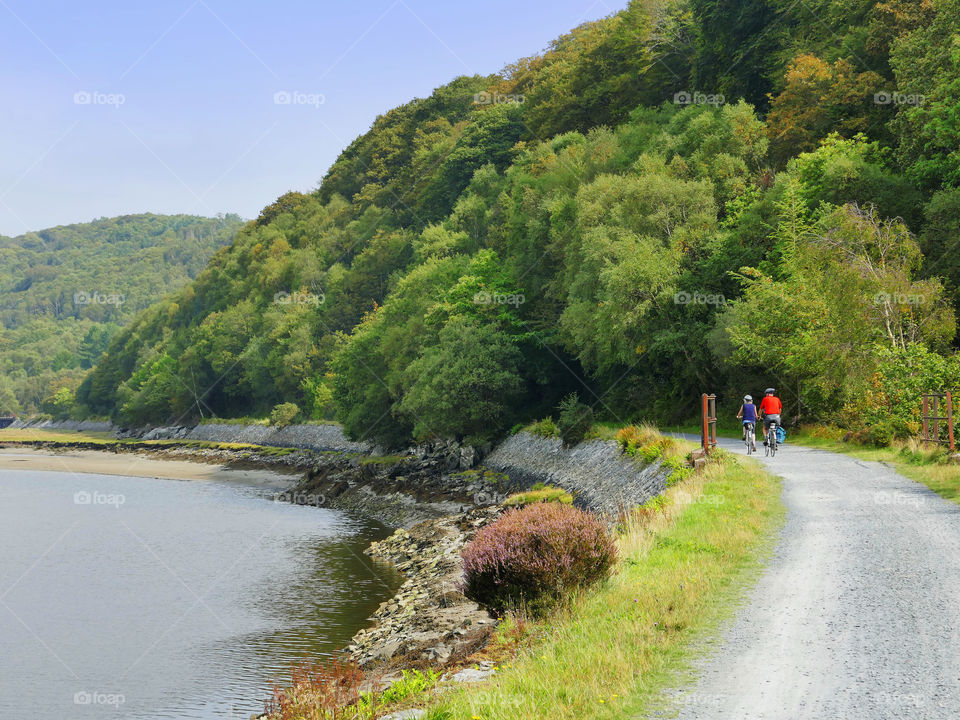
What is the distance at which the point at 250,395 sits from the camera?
138m

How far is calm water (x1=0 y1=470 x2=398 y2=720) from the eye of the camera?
62.4ft

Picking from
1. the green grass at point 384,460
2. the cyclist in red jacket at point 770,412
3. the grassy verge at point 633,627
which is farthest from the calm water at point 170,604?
the cyclist in red jacket at point 770,412

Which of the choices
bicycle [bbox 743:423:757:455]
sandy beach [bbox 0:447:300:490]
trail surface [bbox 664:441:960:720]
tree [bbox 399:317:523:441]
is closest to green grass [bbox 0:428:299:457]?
sandy beach [bbox 0:447:300:490]

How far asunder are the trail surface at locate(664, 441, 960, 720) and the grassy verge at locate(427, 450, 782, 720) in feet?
1.47

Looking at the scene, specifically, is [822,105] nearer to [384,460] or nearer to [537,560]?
[384,460]

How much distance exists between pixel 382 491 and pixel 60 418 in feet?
566

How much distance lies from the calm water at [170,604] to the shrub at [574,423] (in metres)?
11.6

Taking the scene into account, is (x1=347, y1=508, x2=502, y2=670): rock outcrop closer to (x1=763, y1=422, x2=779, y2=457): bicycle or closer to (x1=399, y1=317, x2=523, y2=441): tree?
(x1=763, y1=422, x2=779, y2=457): bicycle

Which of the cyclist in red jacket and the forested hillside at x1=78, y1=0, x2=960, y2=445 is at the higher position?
the forested hillside at x1=78, y1=0, x2=960, y2=445

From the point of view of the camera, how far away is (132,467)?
8869 centimetres

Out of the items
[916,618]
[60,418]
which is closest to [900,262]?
[916,618]

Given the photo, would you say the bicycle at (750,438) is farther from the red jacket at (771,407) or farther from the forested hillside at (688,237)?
the forested hillside at (688,237)

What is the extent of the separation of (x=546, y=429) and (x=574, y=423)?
4130mm

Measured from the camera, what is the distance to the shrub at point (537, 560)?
12.5 metres
